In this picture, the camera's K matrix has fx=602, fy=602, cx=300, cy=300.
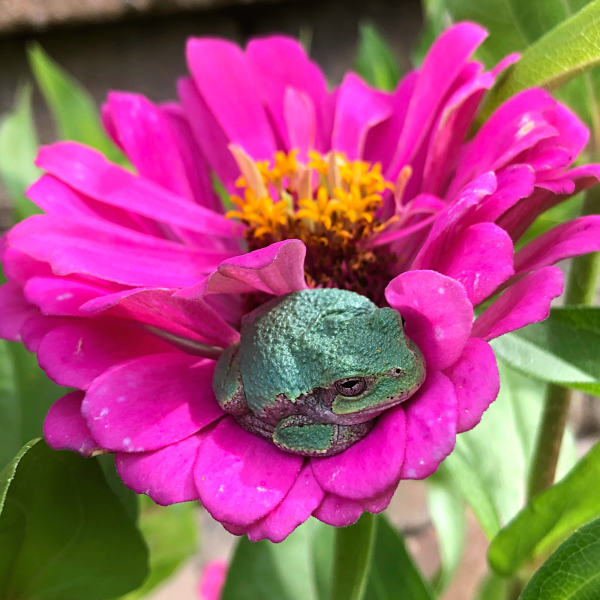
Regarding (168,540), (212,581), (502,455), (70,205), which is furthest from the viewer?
(212,581)

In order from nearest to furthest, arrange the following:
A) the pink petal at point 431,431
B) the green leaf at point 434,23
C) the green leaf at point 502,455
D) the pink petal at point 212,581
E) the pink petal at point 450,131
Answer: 1. the pink petal at point 431,431
2. the pink petal at point 450,131
3. the green leaf at point 502,455
4. the green leaf at point 434,23
5. the pink petal at point 212,581

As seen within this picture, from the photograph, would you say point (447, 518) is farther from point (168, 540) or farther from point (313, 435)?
point (313, 435)

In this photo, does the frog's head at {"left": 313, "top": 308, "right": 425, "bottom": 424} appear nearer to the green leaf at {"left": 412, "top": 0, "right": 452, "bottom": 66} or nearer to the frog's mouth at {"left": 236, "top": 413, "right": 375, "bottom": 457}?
the frog's mouth at {"left": 236, "top": 413, "right": 375, "bottom": 457}

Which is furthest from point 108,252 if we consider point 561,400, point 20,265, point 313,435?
→ point 561,400

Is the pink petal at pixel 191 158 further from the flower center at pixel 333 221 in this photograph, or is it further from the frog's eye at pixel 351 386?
the frog's eye at pixel 351 386

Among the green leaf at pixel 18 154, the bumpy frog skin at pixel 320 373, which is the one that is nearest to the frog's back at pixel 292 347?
the bumpy frog skin at pixel 320 373

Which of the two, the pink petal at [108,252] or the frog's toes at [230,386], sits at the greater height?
the pink petal at [108,252]
